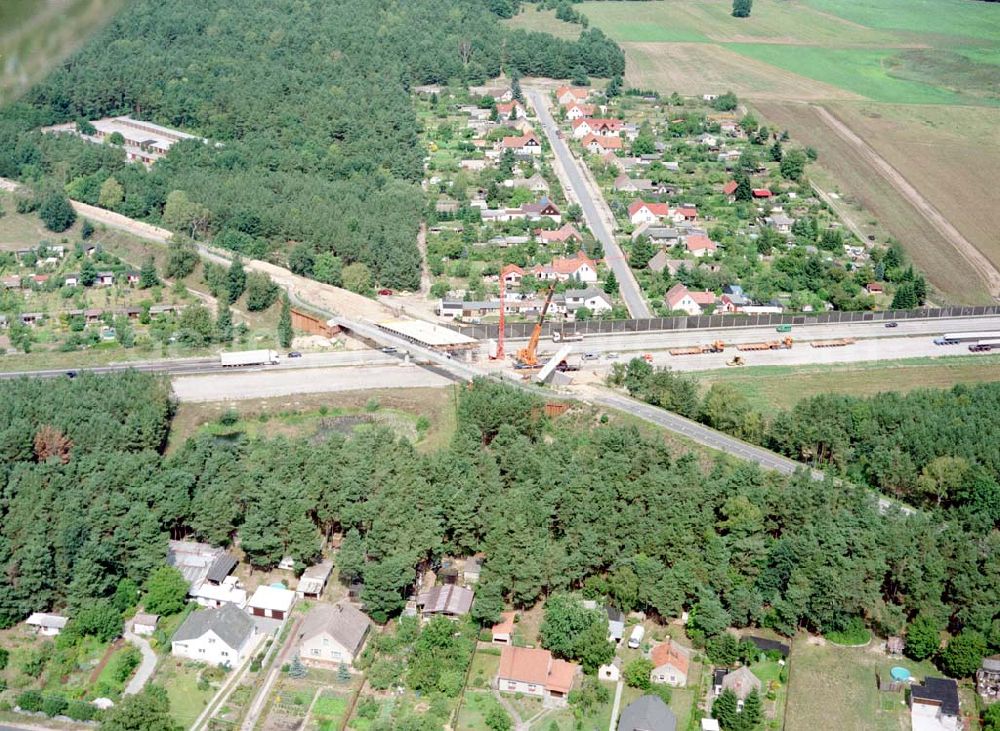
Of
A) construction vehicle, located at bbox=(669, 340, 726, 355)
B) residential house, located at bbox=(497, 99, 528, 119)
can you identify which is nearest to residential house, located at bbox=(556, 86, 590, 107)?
residential house, located at bbox=(497, 99, 528, 119)

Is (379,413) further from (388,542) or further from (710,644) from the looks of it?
(710,644)

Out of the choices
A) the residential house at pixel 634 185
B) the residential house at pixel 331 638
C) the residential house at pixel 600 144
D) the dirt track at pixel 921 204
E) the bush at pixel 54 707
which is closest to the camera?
the bush at pixel 54 707

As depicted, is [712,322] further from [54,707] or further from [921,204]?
[54,707]

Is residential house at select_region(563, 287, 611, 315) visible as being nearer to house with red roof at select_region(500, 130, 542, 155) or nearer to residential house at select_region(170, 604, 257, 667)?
house with red roof at select_region(500, 130, 542, 155)

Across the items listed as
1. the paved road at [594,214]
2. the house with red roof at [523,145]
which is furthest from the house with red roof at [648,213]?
the house with red roof at [523,145]

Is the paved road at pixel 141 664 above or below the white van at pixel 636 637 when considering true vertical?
below

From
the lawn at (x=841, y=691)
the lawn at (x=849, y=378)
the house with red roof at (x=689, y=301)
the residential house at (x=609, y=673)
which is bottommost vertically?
the house with red roof at (x=689, y=301)

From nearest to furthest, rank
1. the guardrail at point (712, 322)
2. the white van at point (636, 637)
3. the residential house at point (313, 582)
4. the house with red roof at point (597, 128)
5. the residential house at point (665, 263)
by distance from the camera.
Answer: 1. the white van at point (636, 637)
2. the residential house at point (313, 582)
3. the guardrail at point (712, 322)
4. the residential house at point (665, 263)
5. the house with red roof at point (597, 128)

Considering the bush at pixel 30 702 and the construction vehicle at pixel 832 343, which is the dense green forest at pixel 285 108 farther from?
the bush at pixel 30 702
